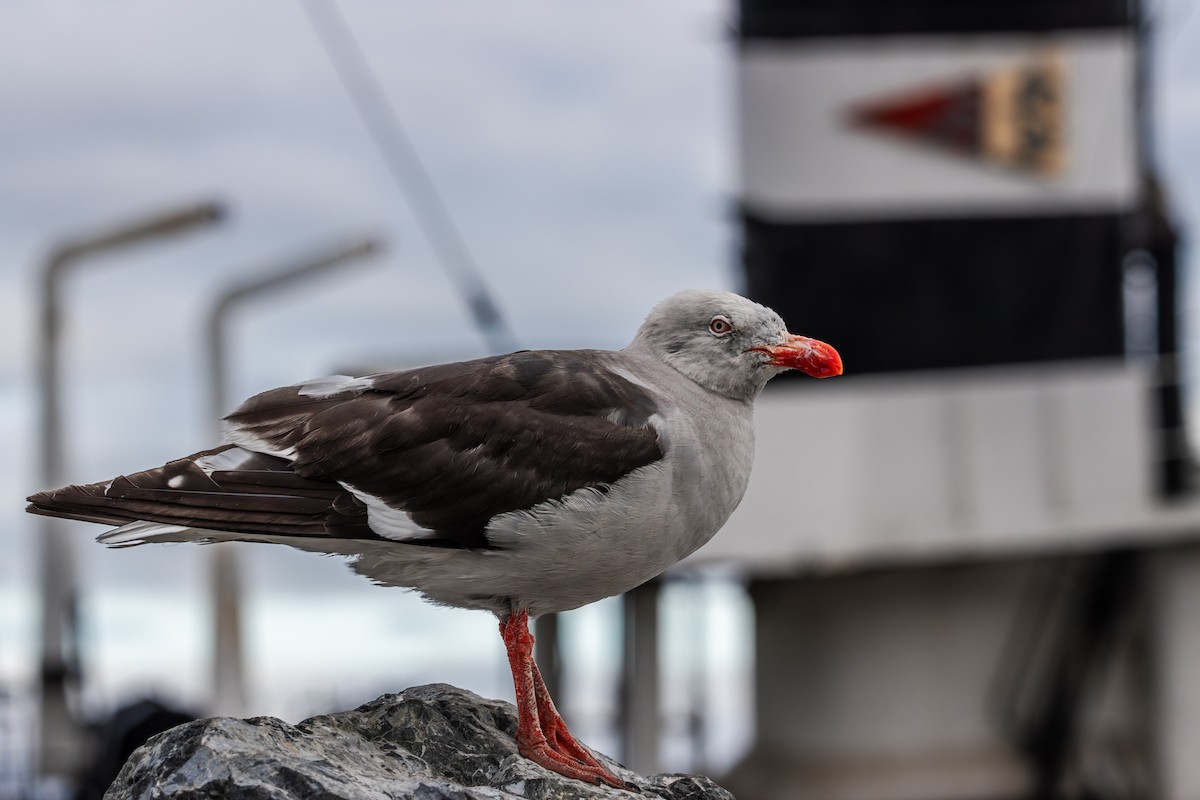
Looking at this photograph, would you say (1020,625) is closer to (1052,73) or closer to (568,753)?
(1052,73)

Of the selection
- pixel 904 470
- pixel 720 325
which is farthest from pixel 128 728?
pixel 904 470

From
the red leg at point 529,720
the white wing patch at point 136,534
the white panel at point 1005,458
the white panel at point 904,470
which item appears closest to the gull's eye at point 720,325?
the red leg at point 529,720

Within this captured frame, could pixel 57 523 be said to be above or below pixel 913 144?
below

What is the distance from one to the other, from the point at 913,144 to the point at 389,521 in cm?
1555

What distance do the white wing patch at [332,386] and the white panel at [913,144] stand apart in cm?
1439

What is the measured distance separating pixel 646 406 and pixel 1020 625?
15591 millimetres

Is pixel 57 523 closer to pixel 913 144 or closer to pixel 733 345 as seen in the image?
pixel 733 345

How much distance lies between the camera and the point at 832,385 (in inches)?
709

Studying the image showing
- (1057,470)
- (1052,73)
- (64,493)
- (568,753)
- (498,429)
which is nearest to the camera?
(64,493)

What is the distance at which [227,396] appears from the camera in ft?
54.1

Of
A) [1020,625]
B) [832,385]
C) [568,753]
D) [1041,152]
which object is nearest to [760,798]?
[1020,625]

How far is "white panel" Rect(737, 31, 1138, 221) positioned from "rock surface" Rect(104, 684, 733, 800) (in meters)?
14.4

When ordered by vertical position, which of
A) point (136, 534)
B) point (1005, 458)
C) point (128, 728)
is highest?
point (136, 534)

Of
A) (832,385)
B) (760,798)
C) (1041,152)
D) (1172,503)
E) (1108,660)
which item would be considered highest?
(1041,152)
